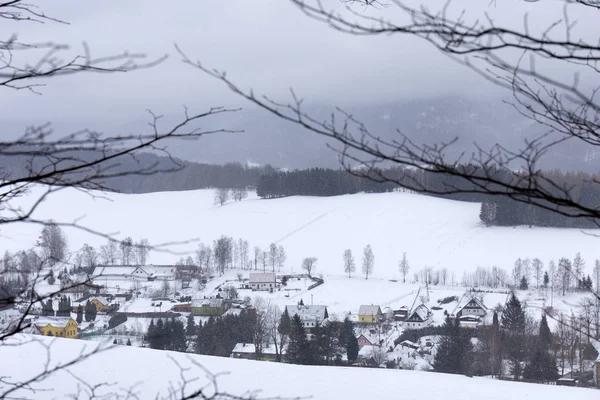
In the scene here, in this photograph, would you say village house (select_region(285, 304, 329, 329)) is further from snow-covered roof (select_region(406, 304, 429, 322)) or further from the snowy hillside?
the snowy hillside

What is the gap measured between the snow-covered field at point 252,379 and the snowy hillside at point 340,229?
80.6 feet

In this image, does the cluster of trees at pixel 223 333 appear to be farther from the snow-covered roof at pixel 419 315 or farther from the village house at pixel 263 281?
the village house at pixel 263 281

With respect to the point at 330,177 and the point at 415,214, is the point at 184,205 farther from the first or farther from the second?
the point at 415,214

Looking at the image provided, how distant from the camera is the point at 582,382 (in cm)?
1280

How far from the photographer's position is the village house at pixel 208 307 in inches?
856

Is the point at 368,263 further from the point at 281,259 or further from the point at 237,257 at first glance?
the point at 237,257

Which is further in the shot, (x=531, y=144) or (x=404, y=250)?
(x=404, y=250)

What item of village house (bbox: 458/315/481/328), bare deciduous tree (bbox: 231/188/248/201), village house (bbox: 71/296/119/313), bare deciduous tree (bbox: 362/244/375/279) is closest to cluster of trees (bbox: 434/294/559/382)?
village house (bbox: 458/315/481/328)

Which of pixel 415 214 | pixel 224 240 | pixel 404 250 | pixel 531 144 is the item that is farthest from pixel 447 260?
pixel 531 144

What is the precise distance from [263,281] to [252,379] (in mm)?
24712

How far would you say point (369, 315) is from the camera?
22.4 meters

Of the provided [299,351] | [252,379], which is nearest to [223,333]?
[299,351]

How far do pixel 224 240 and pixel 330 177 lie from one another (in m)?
18.4

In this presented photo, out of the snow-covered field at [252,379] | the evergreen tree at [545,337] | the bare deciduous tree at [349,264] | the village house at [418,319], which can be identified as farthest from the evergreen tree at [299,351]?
the bare deciduous tree at [349,264]
